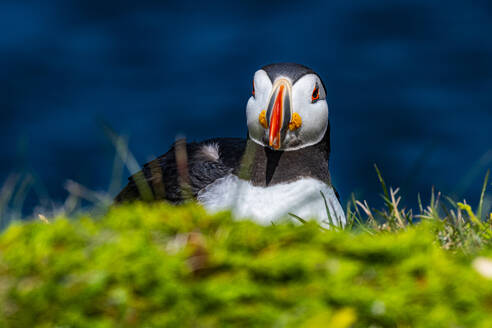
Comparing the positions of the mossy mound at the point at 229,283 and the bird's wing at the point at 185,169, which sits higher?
the mossy mound at the point at 229,283

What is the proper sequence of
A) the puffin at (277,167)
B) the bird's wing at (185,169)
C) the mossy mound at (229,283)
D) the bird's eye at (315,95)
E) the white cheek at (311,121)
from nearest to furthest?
the mossy mound at (229,283)
the puffin at (277,167)
the white cheek at (311,121)
the bird's eye at (315,95)
the bird's wing at (185,169)

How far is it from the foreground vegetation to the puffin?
200 centimetres

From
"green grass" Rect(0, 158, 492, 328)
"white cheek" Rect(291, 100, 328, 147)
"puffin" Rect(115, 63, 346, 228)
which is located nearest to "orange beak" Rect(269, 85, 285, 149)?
"puffin" Rect(115, 63, 346, 228)

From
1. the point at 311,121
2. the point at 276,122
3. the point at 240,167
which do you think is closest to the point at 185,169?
the point at 240,167

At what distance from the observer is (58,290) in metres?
2.03

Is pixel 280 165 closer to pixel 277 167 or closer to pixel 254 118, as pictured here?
pixel 277 167

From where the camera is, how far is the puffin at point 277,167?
14.3 feet

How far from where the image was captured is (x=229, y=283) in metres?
2.05

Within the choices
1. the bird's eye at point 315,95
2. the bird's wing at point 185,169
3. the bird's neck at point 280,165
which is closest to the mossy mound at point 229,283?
the bird's wing at point 185,169

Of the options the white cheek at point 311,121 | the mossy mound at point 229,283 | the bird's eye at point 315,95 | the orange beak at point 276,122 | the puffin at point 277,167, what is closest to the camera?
the mossy mound at point 229,283

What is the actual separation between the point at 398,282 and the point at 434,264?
0.61ft

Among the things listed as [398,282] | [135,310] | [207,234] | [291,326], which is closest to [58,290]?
[135,310]

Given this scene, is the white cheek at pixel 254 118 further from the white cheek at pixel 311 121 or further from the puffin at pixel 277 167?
the white cheek at pixel 311 121

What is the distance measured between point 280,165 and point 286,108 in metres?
0.48
